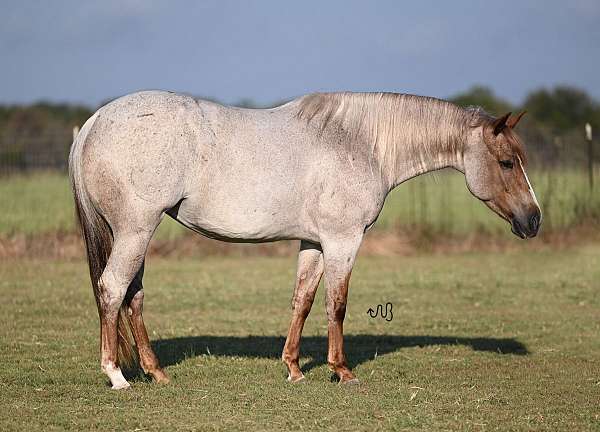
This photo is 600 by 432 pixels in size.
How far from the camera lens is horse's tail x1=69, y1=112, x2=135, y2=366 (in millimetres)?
6324

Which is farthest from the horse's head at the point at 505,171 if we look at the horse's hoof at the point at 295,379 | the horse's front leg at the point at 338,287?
the horse's hoof at the point at 295,379

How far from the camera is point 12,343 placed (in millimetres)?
8258

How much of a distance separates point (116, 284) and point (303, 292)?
158 cm

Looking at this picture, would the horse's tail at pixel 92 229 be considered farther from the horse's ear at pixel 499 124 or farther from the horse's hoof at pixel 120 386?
the horse's ear at pixel 499 124

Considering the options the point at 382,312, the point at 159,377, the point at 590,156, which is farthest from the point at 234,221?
the point at 590,156

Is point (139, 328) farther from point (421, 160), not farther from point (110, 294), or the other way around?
point (421, 160)

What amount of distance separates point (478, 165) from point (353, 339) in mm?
2724

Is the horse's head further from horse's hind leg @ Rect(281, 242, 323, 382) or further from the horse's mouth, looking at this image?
horse's hind leg @ Rect(281, 242, 323, 382)

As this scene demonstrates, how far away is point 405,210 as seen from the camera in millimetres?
21078

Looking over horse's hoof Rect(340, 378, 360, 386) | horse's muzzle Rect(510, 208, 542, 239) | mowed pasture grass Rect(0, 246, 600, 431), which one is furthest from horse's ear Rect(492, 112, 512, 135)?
horse's hoof Rect(340, 378, 360, 386)

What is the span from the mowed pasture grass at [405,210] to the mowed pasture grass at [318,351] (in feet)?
6.15

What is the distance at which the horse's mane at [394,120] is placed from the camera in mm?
6957

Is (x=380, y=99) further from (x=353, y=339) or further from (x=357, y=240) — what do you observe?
(x=353, y=339)

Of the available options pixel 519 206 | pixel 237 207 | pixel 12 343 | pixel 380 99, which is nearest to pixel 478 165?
pixel 519 206
